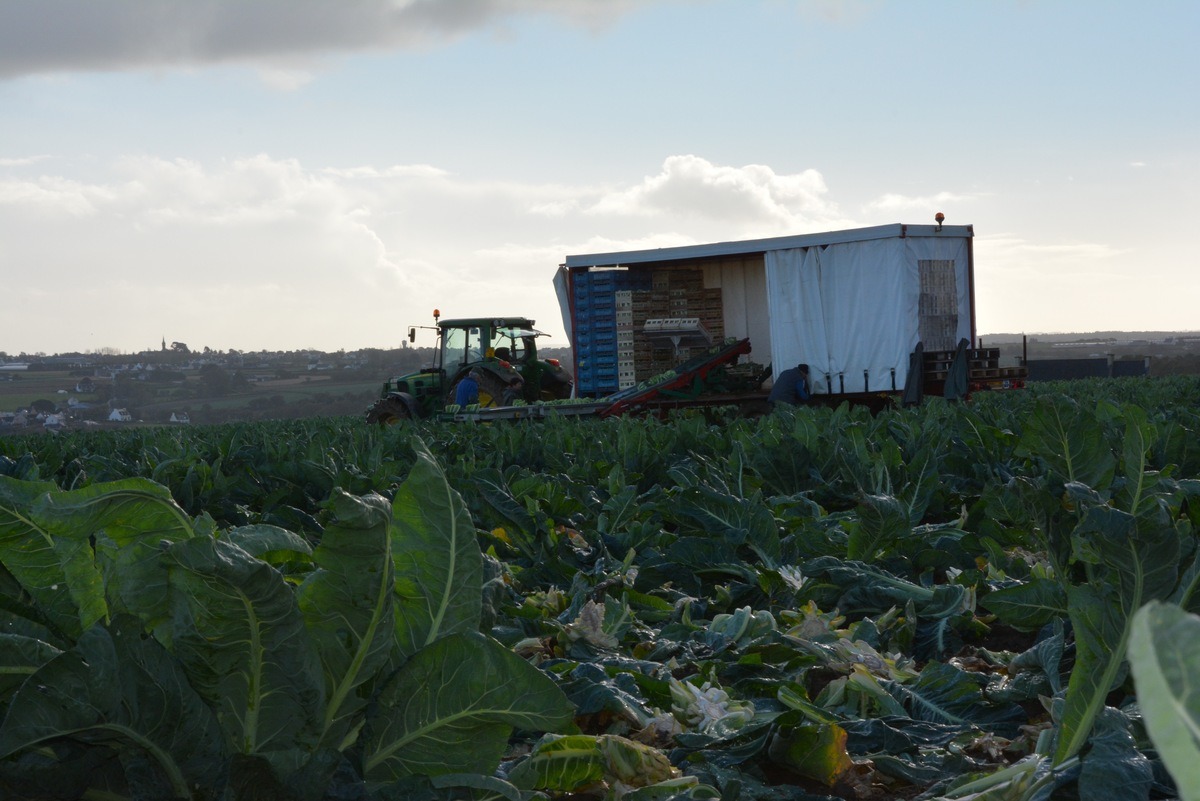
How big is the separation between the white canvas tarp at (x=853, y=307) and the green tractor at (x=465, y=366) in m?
5.92

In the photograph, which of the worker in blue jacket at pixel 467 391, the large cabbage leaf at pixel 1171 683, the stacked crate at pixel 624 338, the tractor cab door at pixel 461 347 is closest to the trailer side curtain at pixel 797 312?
the stacked crate at pixel 624 338

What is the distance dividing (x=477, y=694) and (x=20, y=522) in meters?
0.64

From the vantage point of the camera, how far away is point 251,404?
56.4 meters

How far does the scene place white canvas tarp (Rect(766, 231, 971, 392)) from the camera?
58.6 ft

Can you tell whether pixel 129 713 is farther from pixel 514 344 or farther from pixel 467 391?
pixel 514 344

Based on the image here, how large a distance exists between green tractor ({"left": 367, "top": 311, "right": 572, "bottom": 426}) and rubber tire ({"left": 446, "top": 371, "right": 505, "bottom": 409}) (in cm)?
39

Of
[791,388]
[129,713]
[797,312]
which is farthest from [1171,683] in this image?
[797,312]

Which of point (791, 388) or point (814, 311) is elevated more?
point (814, 311)

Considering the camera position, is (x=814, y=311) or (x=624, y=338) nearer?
(x=814, y=311)

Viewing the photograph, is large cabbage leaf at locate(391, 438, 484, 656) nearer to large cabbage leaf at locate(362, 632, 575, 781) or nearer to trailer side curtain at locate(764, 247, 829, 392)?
large cabbage leaf at locate(362, 632, 575, 781)

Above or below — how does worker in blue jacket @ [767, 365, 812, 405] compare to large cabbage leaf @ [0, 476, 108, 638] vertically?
below

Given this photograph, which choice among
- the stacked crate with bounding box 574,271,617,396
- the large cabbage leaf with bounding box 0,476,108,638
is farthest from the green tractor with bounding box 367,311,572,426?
the large cabbage leaf with bounding box 0,476,108,638

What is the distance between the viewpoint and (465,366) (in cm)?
2238

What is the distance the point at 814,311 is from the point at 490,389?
666cm
